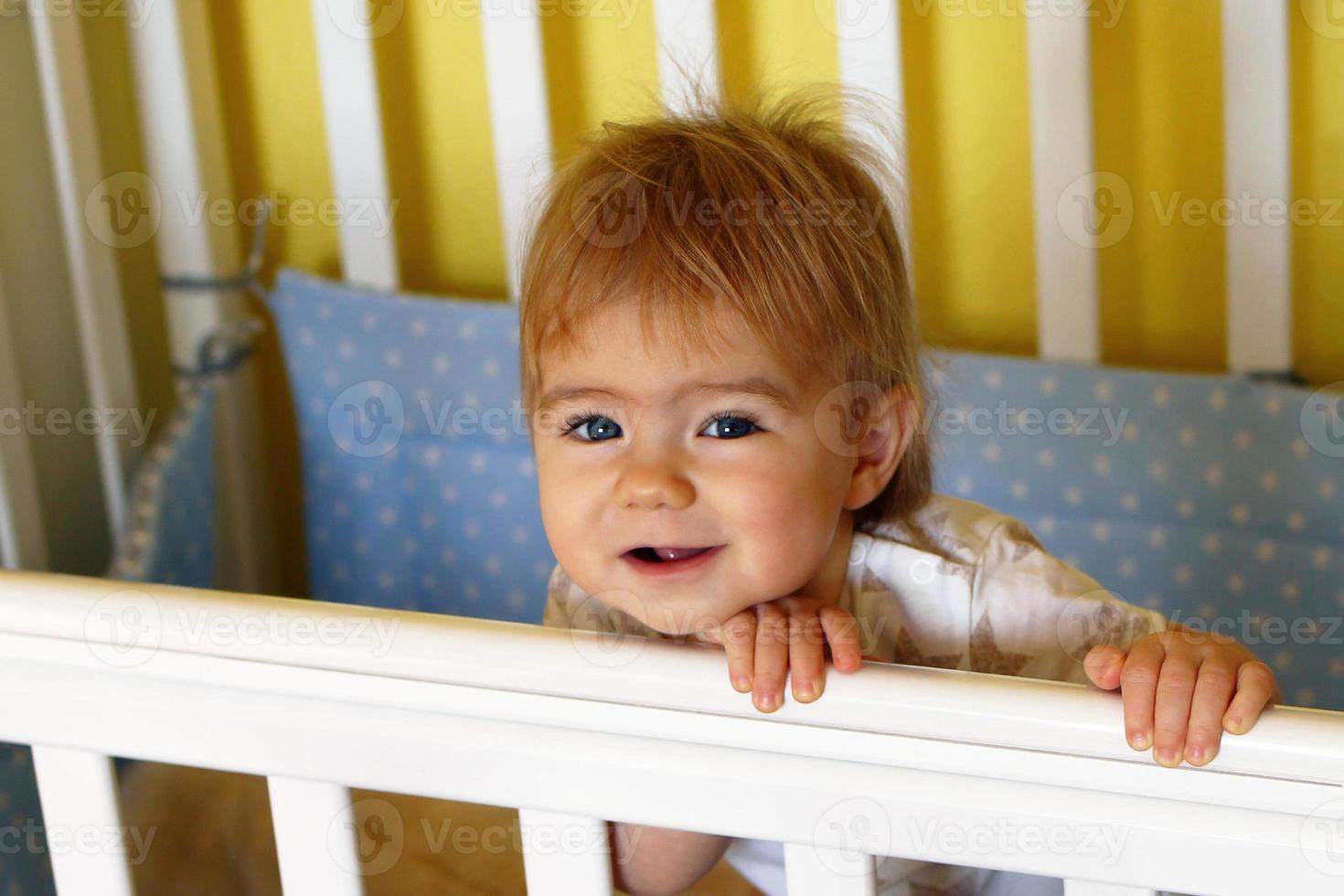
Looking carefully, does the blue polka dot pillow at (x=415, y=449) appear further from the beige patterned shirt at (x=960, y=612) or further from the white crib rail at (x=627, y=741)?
the white crib rail at (x=627, y=741)

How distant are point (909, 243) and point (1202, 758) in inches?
24.0

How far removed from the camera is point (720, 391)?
0.68m

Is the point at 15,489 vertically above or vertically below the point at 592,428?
below

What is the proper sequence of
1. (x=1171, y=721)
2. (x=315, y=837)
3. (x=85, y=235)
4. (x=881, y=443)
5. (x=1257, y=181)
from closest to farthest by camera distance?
(x=1171, y=721)
(x=315, y=837)
(x=881, y=443)
(x=1257, y=181)
(x=85, y=235)

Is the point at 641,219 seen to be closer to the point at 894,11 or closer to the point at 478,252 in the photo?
the point at 894,11

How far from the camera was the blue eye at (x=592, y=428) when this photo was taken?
0.70 m

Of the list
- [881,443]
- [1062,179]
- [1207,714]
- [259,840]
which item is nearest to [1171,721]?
[1207,714]

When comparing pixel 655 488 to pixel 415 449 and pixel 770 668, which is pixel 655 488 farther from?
pixel 415 449

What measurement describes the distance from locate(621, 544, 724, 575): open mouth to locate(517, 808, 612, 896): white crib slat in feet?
0.48

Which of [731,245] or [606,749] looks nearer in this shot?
[606,749]

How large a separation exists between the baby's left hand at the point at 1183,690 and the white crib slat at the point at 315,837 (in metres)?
0.30

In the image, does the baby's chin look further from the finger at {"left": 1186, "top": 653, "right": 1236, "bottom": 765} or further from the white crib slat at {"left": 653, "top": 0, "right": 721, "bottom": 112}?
the white crib slat at {"left": 653, "top": 0, "right": 721, "bottom": 112}

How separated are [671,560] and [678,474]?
46 millimetres

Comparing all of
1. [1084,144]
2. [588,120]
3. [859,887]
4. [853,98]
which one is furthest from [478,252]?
[859,887]
